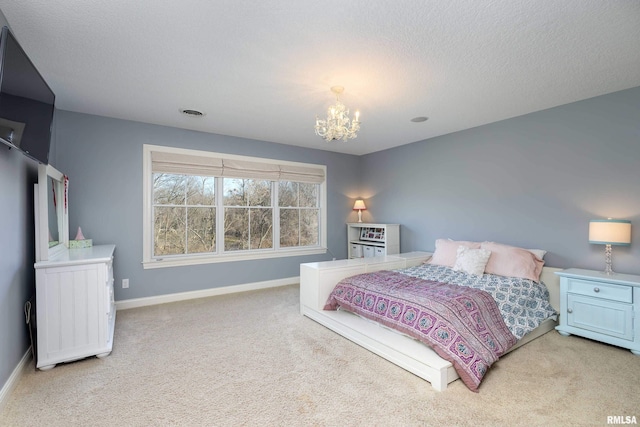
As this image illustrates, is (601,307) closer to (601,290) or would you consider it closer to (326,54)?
(601,290)

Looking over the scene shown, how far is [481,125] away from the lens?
412 cm

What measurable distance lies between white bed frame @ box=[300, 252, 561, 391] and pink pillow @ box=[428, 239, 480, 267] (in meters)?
0.28

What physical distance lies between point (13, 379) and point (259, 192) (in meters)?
3.46

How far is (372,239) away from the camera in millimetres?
5473

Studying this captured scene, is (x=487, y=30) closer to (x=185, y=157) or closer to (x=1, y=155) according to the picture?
(x=1, y=155)

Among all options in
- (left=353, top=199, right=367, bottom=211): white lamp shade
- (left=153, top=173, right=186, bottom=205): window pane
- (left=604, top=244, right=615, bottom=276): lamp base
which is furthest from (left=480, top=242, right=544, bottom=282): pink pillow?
(left=153, top=173, right=186, bottom=205): window pane

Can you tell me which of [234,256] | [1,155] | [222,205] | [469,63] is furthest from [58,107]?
[469,63]

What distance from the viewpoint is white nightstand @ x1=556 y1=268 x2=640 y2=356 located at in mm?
2637

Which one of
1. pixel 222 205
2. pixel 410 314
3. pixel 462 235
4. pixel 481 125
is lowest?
pixel 410 314

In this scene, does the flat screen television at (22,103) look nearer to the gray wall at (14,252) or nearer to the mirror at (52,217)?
the gray wall at (14,252)

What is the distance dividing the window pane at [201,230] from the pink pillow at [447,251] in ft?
10.7

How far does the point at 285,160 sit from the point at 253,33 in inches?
124

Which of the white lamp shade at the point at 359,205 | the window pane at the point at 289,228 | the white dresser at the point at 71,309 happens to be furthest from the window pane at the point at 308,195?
the white dresser at the point at 71,309

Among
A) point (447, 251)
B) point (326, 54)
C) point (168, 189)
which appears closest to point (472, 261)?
point (447, 251)
